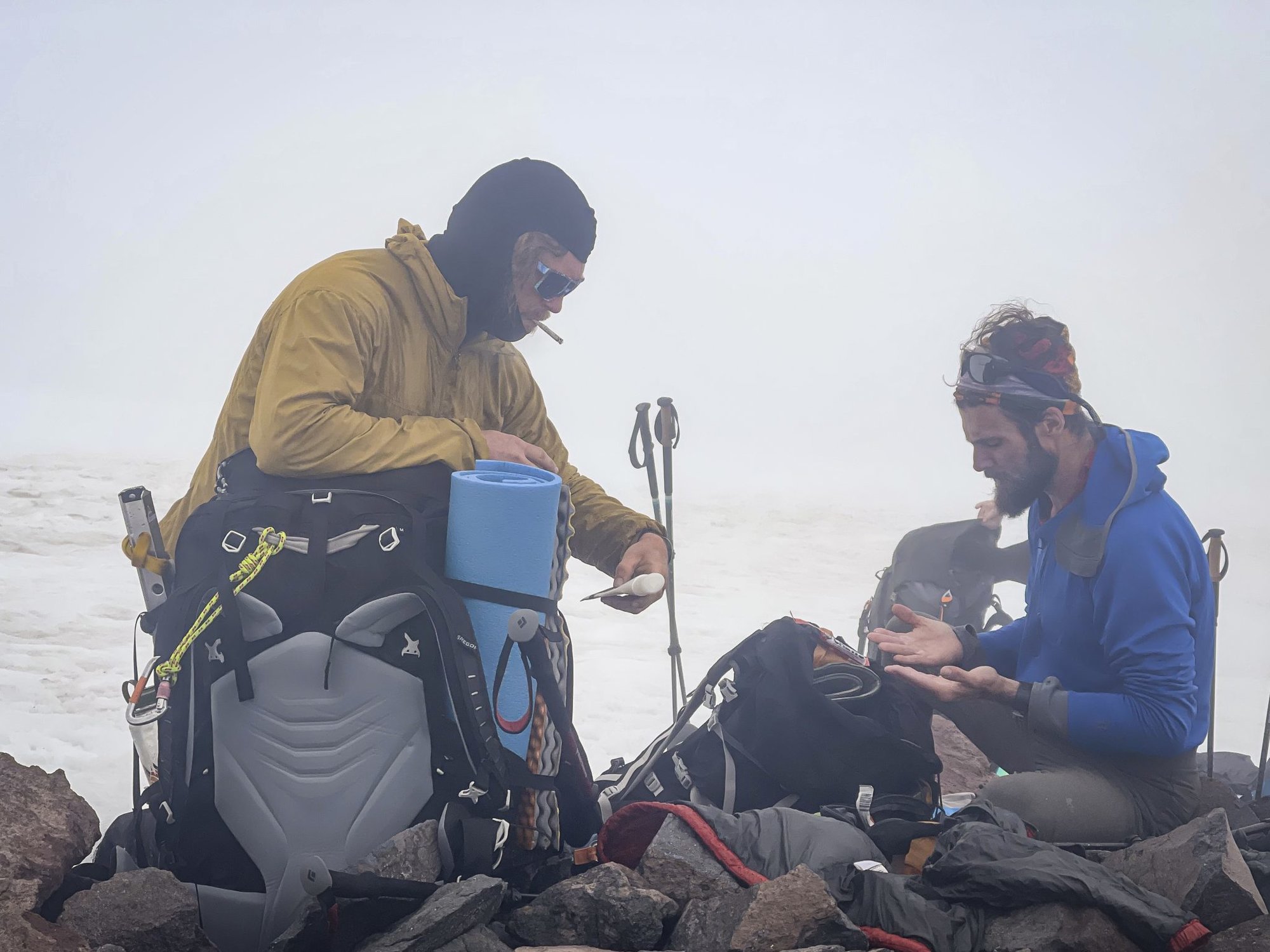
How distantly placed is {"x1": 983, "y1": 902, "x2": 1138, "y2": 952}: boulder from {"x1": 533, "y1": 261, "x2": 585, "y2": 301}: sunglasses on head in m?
1.93

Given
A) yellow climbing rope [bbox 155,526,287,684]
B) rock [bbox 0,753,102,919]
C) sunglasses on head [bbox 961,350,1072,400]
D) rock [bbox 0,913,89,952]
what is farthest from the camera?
sunglasses on head [bbox 961,350,1072,400]

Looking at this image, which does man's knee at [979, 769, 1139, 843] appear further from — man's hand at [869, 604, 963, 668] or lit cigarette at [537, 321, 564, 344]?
lit cigarette at [537, 321, 564, 344]

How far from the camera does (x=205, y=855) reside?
2318mm

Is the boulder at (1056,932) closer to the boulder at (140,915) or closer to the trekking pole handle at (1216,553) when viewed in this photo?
the boulder at (140,915)

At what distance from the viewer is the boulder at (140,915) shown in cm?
207

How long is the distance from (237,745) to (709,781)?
127 cm

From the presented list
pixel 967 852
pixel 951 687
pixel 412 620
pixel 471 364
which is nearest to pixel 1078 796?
pixel 951 687

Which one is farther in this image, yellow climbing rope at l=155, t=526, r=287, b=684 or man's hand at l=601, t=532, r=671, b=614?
man's hand at l=601, t=532, r=671, b=614

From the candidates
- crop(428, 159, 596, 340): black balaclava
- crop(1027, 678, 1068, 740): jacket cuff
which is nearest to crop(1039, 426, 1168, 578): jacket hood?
crop(1027, 678, 1068, 740): jacket cuff

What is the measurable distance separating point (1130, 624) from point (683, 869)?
55.2 inches

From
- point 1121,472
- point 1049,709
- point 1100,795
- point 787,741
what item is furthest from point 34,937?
point 1121,472

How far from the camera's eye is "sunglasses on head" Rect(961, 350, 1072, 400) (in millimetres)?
3098

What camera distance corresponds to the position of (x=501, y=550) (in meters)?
2.44

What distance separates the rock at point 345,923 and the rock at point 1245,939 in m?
1.59
